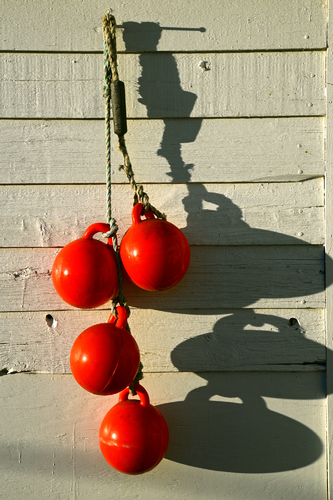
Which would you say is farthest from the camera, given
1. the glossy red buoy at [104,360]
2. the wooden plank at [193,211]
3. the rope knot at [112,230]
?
the wooden plank at [193,211]

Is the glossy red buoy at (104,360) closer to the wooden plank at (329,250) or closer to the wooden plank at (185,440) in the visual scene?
the wooden plank at (185,440)

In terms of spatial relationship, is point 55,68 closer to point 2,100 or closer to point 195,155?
point 2,100

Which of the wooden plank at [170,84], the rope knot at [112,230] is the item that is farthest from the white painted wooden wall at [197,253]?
the rope knot at [112,230]

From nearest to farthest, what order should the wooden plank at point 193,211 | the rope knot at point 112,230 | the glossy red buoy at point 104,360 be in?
the glossy red buoy at point 104,360 < the rope knot at point 112,230 < the wooden plank at point 193,211

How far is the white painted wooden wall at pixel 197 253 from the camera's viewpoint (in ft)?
3.43

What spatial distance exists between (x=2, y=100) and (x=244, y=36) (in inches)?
27.3

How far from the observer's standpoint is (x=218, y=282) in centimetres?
107

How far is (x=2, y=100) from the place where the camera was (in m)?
1.05

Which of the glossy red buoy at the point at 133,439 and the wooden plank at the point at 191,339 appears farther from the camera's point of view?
the wooden plank at the point at 191,339

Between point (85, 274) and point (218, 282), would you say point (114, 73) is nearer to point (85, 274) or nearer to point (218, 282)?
point (85, 274)

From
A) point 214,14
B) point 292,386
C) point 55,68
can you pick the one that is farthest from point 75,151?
point 292,386

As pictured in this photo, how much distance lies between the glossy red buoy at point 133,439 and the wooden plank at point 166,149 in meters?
0.62

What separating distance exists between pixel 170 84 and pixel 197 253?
477mm

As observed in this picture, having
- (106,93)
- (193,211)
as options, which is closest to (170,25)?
(106,93)
